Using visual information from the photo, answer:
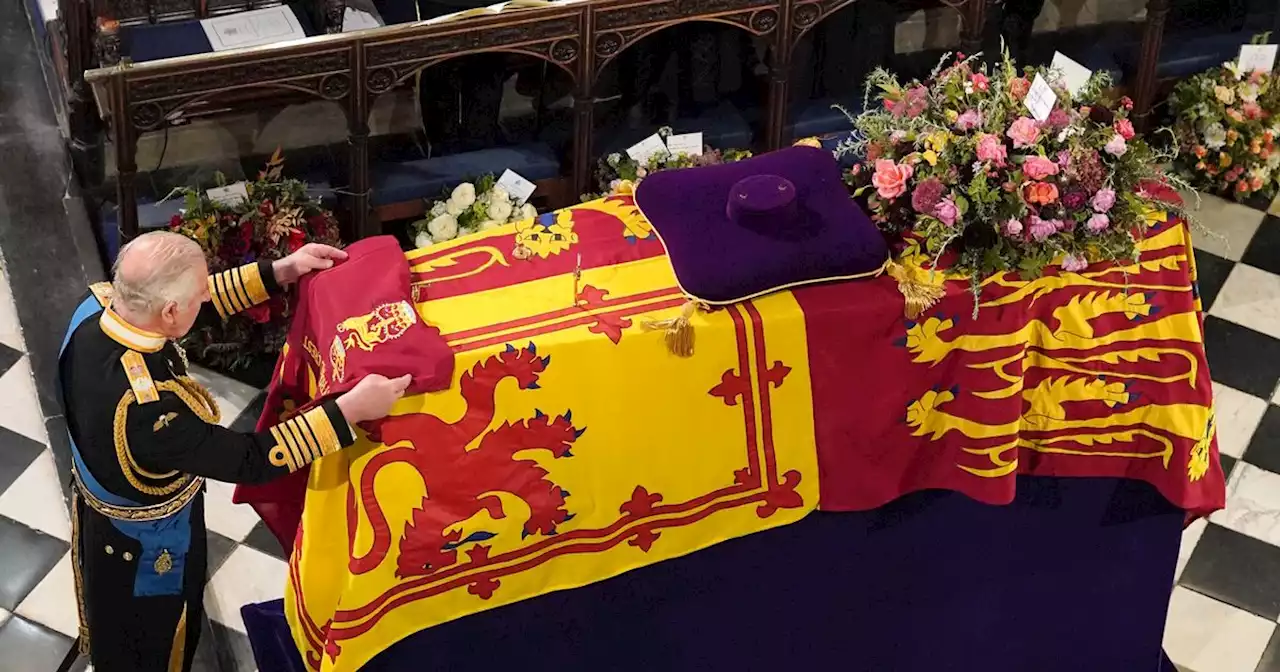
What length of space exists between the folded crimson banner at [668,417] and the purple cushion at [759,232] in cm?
5

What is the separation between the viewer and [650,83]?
4.86 m

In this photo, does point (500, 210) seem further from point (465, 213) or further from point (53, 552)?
point (53, 552)

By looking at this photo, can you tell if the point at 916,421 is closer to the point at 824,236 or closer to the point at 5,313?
the point at 824,236

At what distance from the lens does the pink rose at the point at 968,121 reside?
336cm

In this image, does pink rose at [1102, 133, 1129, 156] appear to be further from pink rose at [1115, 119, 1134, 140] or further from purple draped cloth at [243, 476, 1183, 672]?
purple draped cloth at [243, 476, 1183, 672]

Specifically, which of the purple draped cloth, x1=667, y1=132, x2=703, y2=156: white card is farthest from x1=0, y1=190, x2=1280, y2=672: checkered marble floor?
x1=667, y1=132, x2=703, y2=156: white card

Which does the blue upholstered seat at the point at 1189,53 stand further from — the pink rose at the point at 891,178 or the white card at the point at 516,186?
the pink rose at the point at 891,178

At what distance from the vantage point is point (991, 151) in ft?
10.8

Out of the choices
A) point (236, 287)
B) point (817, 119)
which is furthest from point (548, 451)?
point (817, 119)

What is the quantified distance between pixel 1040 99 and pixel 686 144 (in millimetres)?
1617

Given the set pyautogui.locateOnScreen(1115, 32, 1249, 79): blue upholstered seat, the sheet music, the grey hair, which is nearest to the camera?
the grey hair

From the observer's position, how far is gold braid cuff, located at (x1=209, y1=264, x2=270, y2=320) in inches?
128

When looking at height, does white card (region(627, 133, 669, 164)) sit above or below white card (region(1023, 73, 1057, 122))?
below

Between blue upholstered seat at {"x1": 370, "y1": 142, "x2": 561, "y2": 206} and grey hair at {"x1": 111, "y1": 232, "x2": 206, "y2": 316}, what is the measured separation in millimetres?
1690
